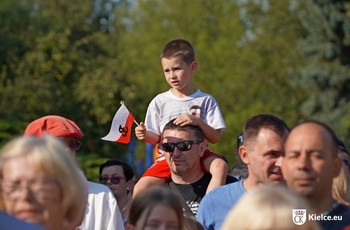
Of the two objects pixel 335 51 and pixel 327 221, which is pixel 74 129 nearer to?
pixel 327 221

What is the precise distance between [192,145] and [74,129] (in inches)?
42.8

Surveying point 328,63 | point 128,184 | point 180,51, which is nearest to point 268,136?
point 180,51

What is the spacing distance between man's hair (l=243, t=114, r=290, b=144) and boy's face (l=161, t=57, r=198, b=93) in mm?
1622

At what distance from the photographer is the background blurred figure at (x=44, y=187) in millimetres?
3955

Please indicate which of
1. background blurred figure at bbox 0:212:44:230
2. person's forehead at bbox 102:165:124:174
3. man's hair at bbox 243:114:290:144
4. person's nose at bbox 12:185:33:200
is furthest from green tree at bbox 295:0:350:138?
background blurred figure at bbox 0:212:44:230

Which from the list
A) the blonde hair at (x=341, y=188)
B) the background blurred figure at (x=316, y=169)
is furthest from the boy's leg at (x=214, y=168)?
the background blurred figure at (x=316, y=169)

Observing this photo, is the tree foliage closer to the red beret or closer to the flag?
the flag

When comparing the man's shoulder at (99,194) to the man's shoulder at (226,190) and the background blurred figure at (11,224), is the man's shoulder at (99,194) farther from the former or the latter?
the background blurred figure at (11,224)

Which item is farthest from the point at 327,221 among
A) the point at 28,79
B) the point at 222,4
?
the point at 222,4

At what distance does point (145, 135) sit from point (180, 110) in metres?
0.43

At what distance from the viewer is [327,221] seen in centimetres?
486

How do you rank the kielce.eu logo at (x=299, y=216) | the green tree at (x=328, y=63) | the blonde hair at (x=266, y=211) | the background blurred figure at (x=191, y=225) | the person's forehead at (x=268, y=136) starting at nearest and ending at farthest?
the blonde hair at (x=266, y=211)
the kielce.eu logo at (x=299, y=216)
the background blurred figure at (x=191, y=225)
the person's forehead at (x=268, y=136)
the green tree at (x=328, y=63)

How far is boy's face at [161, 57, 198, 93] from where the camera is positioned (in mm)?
7770

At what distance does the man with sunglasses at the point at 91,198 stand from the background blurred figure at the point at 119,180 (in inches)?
89.1
